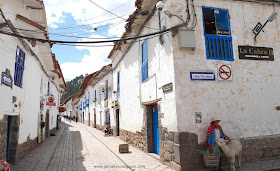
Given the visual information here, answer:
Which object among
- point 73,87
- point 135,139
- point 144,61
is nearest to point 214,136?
point 144,61

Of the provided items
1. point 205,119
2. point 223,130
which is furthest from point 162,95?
point 223,130

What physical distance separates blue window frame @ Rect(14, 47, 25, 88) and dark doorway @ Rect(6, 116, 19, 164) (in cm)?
128

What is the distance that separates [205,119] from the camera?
6.09 metres

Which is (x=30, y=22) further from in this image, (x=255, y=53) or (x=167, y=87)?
(x=255, y=53)

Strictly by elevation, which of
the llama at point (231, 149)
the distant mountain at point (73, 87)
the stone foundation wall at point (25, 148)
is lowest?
the stone foundation wall at point (25, 148)

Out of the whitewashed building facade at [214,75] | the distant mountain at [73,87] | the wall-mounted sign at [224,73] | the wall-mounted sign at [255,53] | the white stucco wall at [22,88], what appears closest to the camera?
the white stucco wall at [22,88]

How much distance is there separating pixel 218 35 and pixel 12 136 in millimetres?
7989

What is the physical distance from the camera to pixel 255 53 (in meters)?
7.01

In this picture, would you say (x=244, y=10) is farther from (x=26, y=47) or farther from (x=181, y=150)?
(x=26, y=47)

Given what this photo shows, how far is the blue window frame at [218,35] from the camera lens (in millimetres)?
6656

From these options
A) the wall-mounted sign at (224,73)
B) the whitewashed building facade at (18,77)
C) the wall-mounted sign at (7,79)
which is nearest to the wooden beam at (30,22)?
the whitewashed building facade at (18,77)

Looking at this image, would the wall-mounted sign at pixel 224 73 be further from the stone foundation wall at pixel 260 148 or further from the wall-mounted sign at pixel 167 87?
the stone foundation wall at pixel 260 148

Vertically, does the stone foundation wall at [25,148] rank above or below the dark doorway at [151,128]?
below

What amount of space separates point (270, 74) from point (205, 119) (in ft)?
10.1
